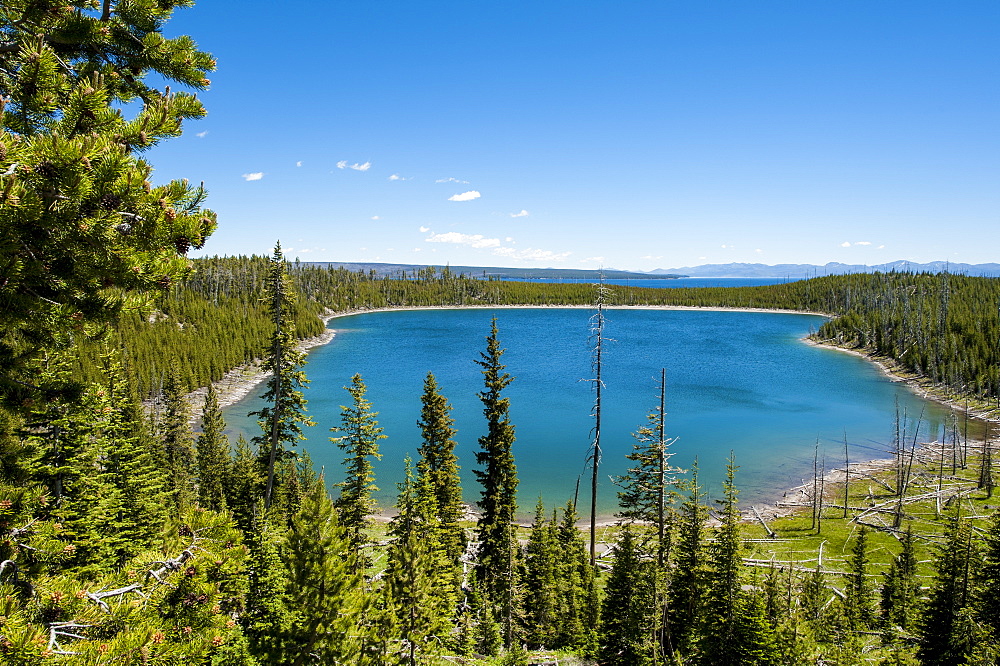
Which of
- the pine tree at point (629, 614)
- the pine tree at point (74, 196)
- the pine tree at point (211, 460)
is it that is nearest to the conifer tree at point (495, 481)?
the pine tree at point (629, 614)

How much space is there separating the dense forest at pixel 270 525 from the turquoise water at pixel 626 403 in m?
8.07

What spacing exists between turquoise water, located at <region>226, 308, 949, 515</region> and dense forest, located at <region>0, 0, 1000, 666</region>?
807cm

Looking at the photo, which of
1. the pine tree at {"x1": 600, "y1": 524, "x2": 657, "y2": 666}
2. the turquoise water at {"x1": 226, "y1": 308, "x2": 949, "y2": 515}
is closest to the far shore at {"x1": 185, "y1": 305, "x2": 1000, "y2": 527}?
the turquoise water at {"x1": 226, "y1": 308, "x2": 949, "y2": 515}

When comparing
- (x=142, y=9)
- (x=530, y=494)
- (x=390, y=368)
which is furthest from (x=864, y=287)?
(x=142, y=9)

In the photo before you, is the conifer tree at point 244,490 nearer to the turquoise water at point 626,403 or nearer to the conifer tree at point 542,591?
the turquoise water at point 626,403

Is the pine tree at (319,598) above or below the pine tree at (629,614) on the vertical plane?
above

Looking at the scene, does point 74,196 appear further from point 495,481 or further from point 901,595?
point 901,595

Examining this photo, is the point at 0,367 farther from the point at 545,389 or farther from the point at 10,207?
the point at 545,389

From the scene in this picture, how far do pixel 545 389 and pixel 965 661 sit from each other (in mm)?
60833

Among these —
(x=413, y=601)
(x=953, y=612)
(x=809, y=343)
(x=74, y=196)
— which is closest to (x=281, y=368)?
(x=413, y=601)

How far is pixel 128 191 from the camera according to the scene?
11.7ft

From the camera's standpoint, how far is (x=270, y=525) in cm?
2138

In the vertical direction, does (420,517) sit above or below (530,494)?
above

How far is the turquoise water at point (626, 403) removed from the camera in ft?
155
